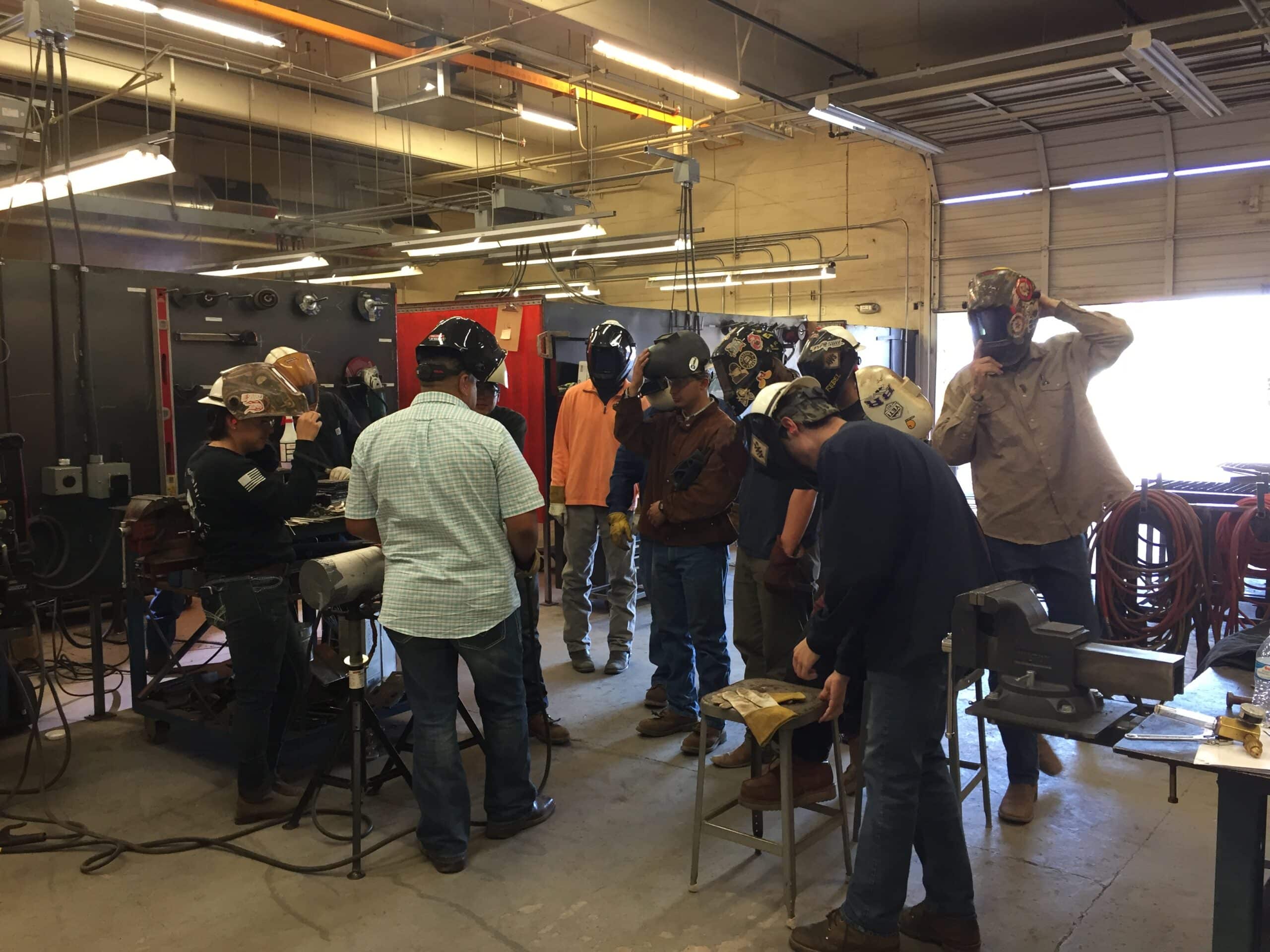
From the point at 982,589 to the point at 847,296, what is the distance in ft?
32.4

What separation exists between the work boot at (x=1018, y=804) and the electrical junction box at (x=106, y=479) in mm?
4040

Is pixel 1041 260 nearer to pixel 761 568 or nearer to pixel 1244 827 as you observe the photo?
pixel 761 568

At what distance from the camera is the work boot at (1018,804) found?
3.36 meters

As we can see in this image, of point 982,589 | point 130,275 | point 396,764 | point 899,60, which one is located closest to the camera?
point 982,589

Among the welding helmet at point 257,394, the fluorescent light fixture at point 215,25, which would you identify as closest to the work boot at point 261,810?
the welding helmet at point 257,394

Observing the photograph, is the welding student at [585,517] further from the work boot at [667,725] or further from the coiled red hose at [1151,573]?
the coiled red hose at [1151,573]

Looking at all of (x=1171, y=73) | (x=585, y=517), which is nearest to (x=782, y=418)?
(x=585, y=517)

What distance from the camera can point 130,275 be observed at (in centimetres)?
534

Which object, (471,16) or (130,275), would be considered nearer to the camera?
(130,275)

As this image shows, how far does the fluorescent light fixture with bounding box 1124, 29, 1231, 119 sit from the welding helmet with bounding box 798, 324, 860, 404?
3.81 m

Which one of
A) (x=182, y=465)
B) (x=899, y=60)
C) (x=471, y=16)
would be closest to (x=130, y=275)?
(x=182, y=465)

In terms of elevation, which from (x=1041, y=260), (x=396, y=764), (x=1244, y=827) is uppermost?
(x=1041, y=260)

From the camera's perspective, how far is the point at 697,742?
402 cm

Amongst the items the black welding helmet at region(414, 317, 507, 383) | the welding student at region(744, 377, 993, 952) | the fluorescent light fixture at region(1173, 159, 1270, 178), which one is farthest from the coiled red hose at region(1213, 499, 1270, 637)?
the fluorescent light fixture at region(1173, 159, 1270, 178)
